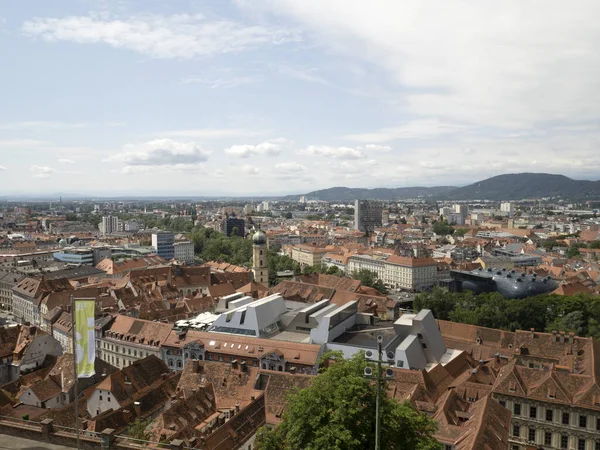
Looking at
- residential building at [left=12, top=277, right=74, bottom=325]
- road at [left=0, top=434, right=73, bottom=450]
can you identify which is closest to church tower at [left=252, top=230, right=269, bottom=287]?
residential building at [left=12, top=277, right=74, bottom=325]

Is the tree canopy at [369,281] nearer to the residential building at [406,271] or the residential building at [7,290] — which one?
the residential building at [406,271]

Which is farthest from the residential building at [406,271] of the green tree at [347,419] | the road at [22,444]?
the road at [22,444]

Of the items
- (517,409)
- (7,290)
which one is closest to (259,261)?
(7,290)

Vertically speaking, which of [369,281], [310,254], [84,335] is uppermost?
[84,335]

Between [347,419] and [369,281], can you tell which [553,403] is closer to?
[347,419]

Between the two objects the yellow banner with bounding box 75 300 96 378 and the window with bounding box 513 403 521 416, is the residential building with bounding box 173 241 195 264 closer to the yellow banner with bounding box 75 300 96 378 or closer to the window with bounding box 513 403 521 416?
the window with bounding box 513 403 521 416

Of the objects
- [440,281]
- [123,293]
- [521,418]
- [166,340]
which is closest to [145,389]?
[166,340]
